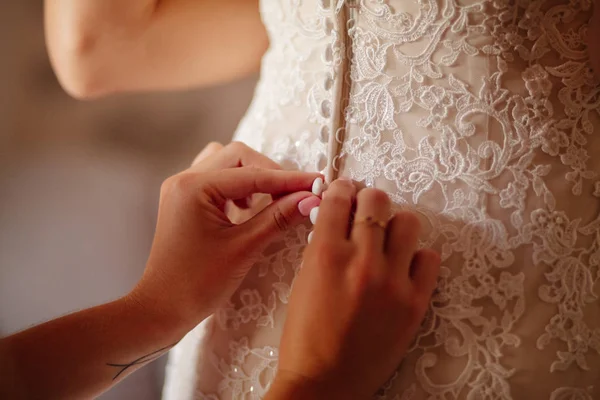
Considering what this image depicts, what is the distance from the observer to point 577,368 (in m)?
0.43

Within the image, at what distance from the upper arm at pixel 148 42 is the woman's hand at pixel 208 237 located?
0.35m

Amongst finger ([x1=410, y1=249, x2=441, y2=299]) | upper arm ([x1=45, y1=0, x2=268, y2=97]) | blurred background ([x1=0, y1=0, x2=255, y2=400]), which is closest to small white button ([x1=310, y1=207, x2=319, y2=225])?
finger ([x1=410, y1=249, x2=441, y2=299])

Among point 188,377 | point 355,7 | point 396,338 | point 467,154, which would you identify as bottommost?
point 188,377

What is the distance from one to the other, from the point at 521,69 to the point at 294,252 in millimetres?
344

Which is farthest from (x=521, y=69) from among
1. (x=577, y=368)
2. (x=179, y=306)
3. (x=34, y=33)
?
(x=34, y=33)

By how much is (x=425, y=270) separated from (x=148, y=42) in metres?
0.64

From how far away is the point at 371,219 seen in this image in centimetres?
43

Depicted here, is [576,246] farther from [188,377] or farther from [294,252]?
[188,377]

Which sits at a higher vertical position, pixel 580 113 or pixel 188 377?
pixel 580 113

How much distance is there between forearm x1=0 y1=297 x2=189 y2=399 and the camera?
454 mm

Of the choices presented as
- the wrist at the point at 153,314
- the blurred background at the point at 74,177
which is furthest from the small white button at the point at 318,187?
the blurred background at the point at 74,177

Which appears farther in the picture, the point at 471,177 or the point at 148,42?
the point at 148,42

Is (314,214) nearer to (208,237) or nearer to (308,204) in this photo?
(308,204)

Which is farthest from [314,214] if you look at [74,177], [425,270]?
[74,177]
